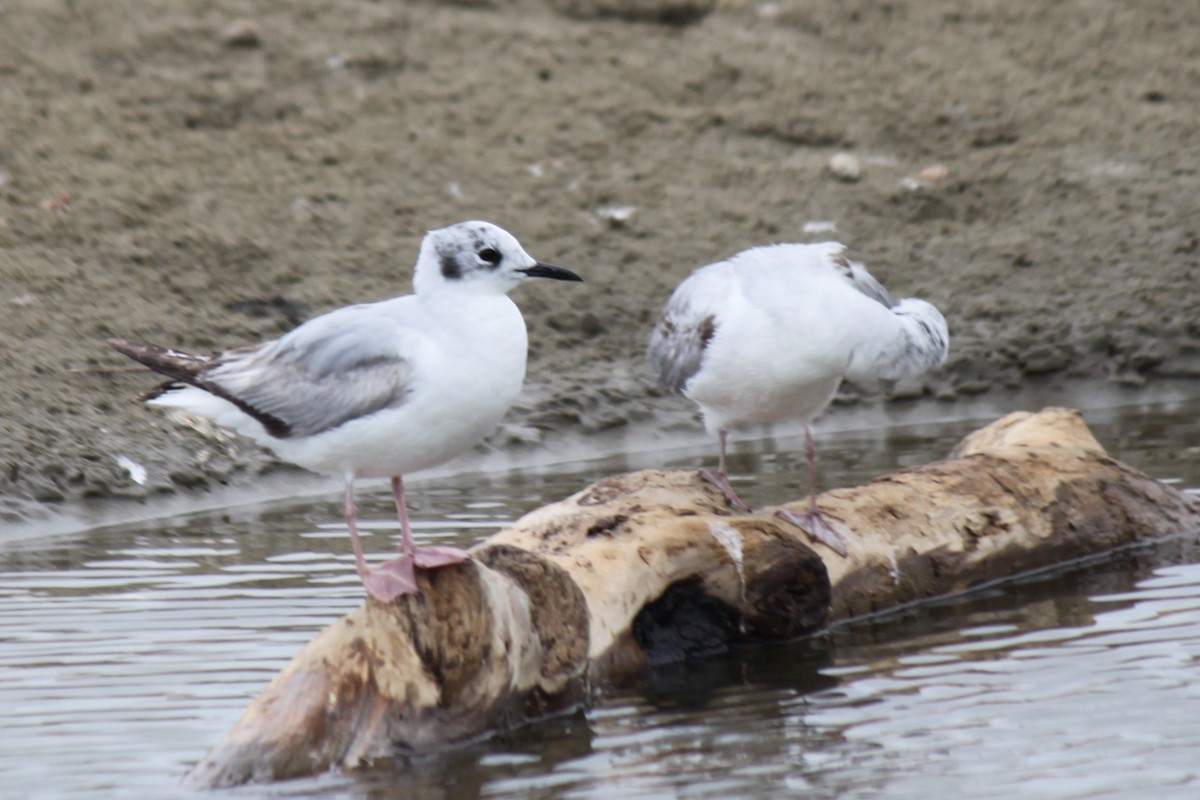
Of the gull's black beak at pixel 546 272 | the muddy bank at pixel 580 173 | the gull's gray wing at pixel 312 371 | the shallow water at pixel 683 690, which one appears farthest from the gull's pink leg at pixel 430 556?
the muddy bank at pixel 580 173

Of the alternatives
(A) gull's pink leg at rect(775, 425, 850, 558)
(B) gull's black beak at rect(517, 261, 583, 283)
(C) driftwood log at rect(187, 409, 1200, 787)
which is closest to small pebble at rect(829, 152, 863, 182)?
(C) driftwood log at rect(187, 409, 1200, 787)

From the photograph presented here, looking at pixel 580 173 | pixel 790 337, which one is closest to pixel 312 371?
pixel 790 337

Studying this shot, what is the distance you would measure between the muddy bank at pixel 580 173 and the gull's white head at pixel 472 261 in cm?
366

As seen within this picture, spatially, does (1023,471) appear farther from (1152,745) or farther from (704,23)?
(704,23)

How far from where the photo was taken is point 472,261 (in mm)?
5887

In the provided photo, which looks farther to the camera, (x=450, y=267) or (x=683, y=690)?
(x=683, y=690)

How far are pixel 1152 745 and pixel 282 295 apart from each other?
6637mm

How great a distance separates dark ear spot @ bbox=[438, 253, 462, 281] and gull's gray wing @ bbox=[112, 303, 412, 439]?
8.7 inches

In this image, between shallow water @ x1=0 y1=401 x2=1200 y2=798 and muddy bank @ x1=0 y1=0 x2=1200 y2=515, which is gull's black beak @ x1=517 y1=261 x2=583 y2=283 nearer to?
shallow water @ x1=0 y1=401 x2=1200 y2=798

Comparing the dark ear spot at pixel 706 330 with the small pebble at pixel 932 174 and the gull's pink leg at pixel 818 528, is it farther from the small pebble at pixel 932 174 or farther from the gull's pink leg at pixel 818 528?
the small pebble at pixel 932 174

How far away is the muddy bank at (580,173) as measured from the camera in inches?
418

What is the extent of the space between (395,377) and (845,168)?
7409 mm

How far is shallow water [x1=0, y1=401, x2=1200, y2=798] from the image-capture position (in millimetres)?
5344

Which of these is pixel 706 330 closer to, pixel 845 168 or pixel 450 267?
pixel 450 267
